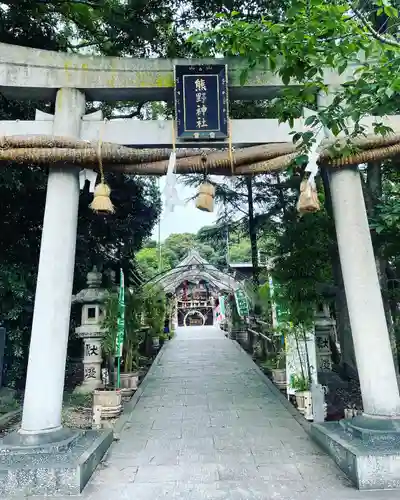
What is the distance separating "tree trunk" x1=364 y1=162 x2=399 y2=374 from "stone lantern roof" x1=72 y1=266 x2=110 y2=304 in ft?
16.2

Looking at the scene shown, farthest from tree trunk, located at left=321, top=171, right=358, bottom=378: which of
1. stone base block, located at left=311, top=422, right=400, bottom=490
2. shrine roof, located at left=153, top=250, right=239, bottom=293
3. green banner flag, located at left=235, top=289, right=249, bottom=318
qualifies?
shrine roof, located at left=153, top=250, right=239, bottom=293

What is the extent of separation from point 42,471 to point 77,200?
2700 mm

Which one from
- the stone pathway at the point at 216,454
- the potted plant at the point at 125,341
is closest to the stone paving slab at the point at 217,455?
the stone pathway at the point at 216,454

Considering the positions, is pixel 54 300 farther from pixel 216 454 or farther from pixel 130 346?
pixel 130 346

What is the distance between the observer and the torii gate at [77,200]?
394cm

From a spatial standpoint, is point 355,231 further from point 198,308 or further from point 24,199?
point 198,308

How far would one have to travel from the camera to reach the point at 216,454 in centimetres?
440

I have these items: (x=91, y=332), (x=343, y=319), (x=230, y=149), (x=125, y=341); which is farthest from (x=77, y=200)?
(x=343, y=319)

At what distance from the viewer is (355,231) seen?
435cm

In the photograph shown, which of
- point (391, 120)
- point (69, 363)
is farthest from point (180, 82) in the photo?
point (69, 363)

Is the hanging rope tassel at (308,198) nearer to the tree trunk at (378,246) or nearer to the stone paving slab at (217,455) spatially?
the tree trunk at (378,246)

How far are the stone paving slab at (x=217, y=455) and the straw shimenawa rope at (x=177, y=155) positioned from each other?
121 inches

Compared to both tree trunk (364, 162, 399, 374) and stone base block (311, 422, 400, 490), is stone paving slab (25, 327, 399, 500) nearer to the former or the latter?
stone base block (311, 422, 400, 490)

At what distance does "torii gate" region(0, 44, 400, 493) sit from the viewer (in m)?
3.94
